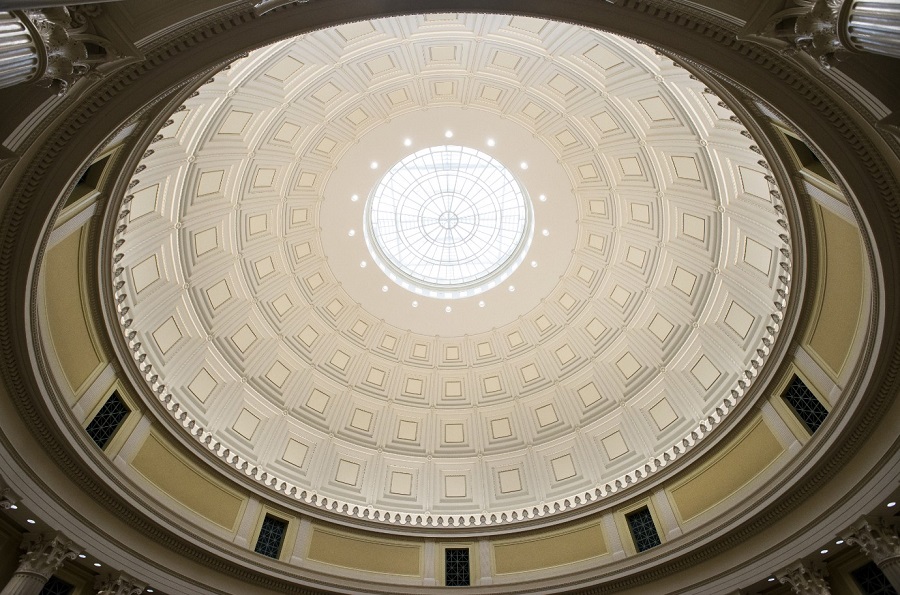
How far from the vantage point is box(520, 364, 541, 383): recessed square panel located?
2791 centimetres

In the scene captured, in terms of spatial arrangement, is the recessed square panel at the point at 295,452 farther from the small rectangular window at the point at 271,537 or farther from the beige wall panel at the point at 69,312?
the beige wall panel at the point at 69,312

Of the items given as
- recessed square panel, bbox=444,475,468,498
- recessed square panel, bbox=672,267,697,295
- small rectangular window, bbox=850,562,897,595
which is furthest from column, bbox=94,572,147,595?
recessed square panel, bbox=672,267,697,295

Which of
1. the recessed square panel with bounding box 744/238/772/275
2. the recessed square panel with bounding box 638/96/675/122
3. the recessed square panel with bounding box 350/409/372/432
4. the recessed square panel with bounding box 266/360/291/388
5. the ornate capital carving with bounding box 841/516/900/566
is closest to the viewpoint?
the ornate capital carving with bounding box 841/516/900/566

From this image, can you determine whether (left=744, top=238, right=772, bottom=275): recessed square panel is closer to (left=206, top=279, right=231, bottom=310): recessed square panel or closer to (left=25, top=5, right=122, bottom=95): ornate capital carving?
(left=25, top=5, right=122, bottom=95): ornate capital carving

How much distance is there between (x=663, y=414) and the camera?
904 inches

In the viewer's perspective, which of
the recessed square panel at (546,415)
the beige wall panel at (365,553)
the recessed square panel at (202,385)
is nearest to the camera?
the beige wall panel at (365,553)

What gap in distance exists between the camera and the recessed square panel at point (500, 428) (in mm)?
26906

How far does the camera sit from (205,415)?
21281 millimetres

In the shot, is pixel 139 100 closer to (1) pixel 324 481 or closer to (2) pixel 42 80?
(2) pixel 42 80

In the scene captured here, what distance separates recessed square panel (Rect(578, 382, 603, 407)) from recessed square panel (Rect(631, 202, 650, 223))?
804 centimetres

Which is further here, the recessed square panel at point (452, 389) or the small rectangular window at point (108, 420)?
the recessed square panel at point (452, 389)

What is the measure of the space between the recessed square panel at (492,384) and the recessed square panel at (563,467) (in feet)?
15.6

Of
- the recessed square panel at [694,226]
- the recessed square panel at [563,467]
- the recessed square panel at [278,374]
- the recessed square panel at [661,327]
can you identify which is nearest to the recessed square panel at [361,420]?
the recessed square panel at [278,374]

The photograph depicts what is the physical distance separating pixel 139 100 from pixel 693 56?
9.75 m
